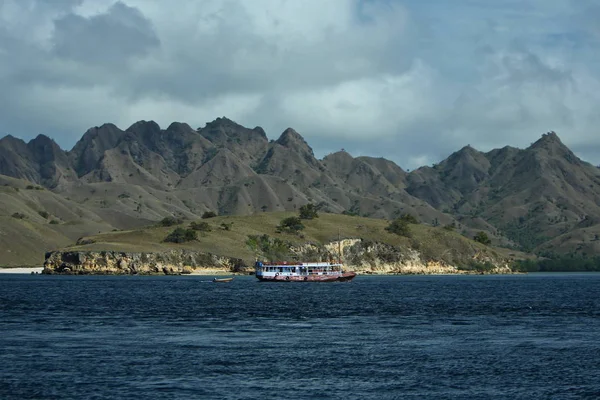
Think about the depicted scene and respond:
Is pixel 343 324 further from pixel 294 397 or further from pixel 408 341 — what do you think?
pixel 294 397

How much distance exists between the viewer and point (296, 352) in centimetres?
7112

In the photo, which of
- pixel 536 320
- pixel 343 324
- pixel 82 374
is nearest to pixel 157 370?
pixel 82 374

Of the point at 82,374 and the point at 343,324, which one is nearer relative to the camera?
the point at 82,374

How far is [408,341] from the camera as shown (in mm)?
79250

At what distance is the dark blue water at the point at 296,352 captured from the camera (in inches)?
2153

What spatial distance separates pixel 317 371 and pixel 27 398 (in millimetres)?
20260

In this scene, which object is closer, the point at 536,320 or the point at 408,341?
the point at 408,341

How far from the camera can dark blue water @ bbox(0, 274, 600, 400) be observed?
54.7 m

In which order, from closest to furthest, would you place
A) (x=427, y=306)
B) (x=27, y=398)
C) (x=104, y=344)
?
(x=27, y=398) < (x=104, y=344) < (x=427, y=306)

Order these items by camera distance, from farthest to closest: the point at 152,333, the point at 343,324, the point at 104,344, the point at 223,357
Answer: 1. the point at 343,324
2. the point at 152,333
3. the point at 104,344
4. the point at 223,357

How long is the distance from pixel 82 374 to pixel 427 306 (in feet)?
248

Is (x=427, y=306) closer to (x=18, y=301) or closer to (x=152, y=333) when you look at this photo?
(x=152, y=333)

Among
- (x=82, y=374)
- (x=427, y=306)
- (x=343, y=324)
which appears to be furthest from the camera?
(x=427, y=306)

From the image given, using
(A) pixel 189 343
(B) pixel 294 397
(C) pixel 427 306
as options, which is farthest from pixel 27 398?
(C) pixel 427 306
